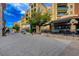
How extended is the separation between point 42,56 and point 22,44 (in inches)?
13.2

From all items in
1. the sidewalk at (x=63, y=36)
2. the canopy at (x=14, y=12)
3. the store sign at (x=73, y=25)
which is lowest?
the sidewalk at (x=63, y=36)

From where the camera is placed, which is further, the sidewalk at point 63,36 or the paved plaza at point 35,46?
the sidewalk at point 63,36

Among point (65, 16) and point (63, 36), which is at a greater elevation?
point (65, 16)

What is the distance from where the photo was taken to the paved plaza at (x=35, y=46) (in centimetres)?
509

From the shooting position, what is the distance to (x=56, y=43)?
5199 millimetres

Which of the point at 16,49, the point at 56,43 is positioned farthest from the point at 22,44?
the point at 56,43

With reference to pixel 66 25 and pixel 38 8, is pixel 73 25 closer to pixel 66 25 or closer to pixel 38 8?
pixel 66 25

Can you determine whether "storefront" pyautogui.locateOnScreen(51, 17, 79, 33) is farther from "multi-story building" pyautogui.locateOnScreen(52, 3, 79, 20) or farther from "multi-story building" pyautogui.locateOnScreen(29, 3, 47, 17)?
"multi-story building" pyautogui.locateOnScreen(29, 3, 47, 17)

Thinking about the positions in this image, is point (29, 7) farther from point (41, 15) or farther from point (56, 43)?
point (56, 43)

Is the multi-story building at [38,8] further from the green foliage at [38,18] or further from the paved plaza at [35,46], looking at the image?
the paved plaza at [35,46]

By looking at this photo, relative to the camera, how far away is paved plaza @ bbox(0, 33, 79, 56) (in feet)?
16.7

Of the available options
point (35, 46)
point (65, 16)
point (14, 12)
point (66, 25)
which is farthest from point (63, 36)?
point (14, 12)

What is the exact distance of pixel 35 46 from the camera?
16.9 ft

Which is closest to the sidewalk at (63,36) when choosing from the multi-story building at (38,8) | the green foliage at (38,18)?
the green foliage at (38,18)
